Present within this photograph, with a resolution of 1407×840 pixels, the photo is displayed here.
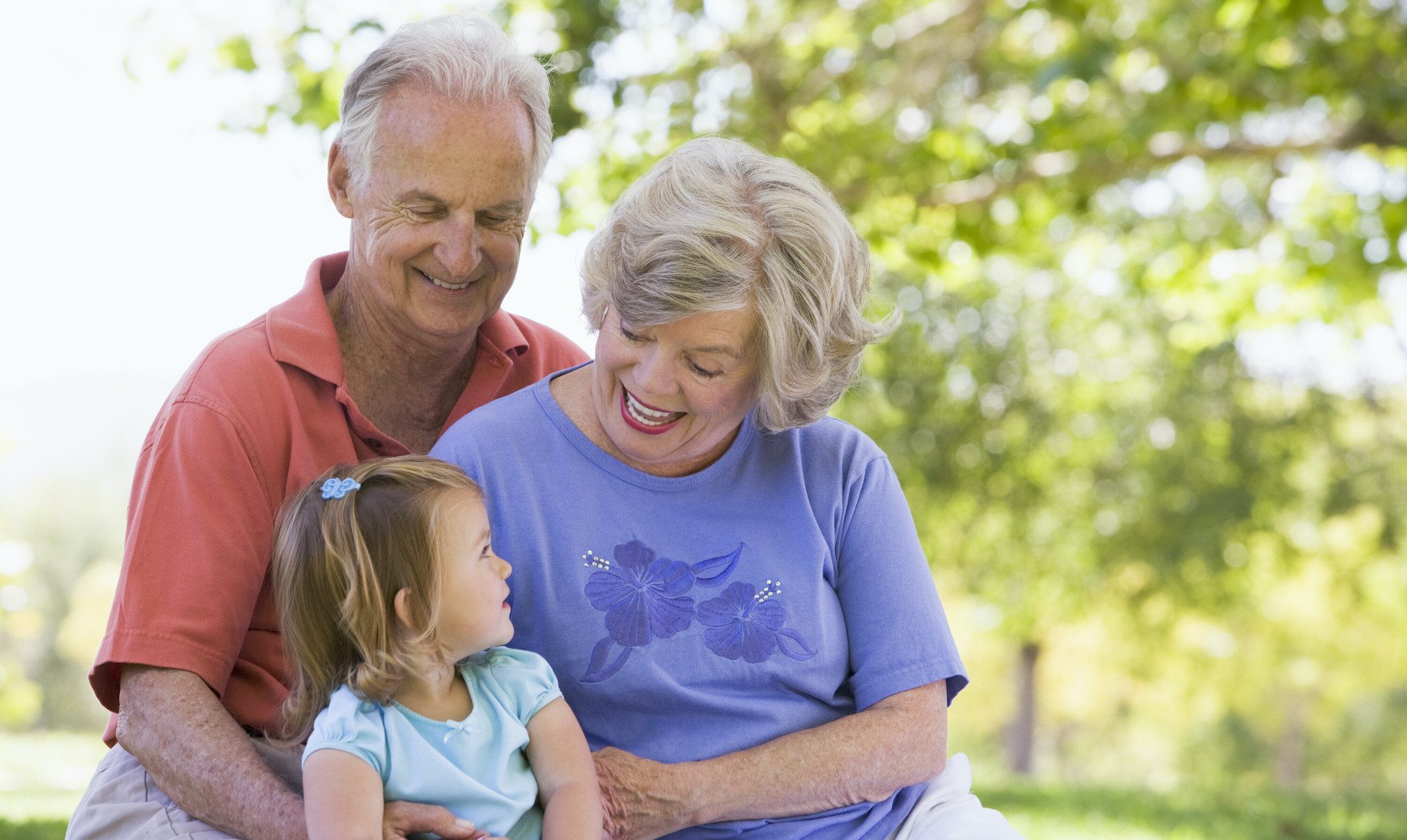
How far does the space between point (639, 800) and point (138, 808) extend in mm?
794

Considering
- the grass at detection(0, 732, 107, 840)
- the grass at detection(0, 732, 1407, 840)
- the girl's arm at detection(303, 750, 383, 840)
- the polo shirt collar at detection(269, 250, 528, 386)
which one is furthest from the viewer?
the grass at detection(0, 732, 1407, 840)

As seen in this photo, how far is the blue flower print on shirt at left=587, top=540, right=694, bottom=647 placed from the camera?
6.98 ft

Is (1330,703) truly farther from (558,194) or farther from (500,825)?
(500,825)

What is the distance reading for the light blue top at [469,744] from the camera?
1.81 metres

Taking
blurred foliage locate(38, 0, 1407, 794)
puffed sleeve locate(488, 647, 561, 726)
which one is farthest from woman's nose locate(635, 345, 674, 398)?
blurred foliage locate(38, 0, 1407, 794)

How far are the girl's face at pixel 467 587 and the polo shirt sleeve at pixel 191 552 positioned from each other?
17.2 inches

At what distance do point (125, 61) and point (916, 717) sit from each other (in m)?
5.21

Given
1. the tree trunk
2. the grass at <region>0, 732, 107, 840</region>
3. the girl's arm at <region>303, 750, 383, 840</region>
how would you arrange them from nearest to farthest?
the girl's arm at <region>303, 750, 383, 840</region> < the grass at <region>0, 732, 107, 840</region> < the tree trunk

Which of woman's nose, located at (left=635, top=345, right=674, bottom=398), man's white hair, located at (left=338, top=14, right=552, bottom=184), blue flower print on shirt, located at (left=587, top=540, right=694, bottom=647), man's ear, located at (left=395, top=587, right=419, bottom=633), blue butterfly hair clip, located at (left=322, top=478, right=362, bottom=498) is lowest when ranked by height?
blue flower print on shirt, located at (left=587, top=540, right=694, bottom=647)

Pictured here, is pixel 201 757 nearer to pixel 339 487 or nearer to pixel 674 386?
pixel 339 487

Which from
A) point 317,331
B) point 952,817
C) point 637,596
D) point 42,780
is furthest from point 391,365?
point 42,780

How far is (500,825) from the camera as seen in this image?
188 cm

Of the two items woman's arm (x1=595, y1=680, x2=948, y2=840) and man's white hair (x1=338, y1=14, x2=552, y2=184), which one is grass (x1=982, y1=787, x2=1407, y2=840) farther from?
man's white hair (x1=338, y1=14, x2=552, y2=184)

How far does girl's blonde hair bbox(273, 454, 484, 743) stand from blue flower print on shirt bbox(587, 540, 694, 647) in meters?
0.33
